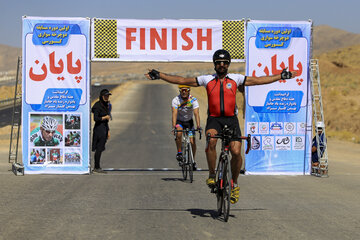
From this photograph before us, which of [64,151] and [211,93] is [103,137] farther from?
[211,93]

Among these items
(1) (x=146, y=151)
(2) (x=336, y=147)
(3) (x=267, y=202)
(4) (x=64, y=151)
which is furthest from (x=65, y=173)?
(2) (x=336, y=147)

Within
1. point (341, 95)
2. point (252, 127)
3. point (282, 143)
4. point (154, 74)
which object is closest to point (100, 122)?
point (252, 127)

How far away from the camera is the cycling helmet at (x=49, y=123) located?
14.5m

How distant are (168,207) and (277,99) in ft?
20.9

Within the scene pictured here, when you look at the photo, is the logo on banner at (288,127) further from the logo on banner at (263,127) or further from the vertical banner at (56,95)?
the vertical banner at (56,95)

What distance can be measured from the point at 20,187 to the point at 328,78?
67866mm

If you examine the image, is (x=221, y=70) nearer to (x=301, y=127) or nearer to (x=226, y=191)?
(x=226, y=191)

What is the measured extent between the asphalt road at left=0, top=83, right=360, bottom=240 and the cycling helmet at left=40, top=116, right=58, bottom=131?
125 centimetres

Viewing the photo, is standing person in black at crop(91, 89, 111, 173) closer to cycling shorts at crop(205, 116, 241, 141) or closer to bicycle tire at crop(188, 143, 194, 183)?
bicycle tire at crop(188, 143, 194, 183)

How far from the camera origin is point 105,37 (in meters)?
14.4

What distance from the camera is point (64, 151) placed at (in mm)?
14547

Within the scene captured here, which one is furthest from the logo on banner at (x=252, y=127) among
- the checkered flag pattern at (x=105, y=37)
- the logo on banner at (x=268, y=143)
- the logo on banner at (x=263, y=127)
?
the checkered flag pattern at (x=105, y=37)

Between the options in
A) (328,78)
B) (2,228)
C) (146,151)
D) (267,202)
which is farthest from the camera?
(328,78)

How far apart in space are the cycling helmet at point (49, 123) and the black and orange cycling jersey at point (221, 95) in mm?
6749
